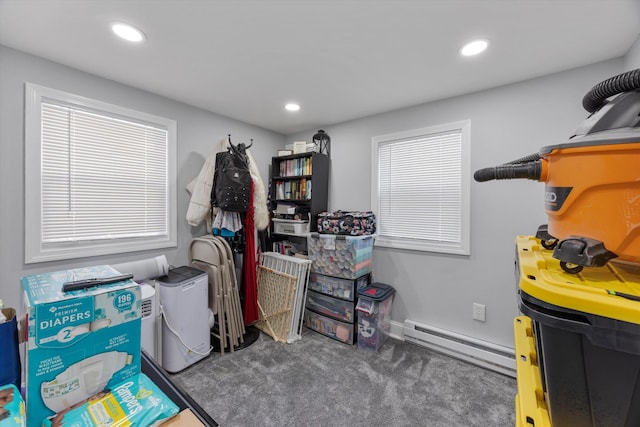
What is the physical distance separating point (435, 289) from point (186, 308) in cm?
220

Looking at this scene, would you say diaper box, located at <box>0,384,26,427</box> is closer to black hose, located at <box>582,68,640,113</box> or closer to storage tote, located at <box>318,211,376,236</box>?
black hose, located at <box>582,68,640,113</box>

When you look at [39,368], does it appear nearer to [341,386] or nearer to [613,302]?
[613,302]

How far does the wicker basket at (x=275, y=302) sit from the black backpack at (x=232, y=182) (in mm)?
795

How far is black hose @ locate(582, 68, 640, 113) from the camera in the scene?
1.86 feet

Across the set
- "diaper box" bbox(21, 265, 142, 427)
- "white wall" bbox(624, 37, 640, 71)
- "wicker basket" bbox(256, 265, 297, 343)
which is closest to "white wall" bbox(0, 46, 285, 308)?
"wicker basket" bbox(256, 265, 297, 343)

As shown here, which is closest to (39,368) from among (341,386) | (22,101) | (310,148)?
(341,386)

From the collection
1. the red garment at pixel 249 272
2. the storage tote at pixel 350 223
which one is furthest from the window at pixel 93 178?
the storage tote at pixel 350 223

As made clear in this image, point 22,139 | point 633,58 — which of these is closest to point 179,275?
point 22,139

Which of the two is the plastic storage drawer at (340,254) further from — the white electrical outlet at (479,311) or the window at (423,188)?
the white electrical outlet at (479,311)

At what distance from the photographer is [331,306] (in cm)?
266

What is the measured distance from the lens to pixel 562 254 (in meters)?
0.50

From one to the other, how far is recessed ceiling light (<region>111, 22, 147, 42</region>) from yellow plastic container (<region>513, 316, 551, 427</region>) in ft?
7.58

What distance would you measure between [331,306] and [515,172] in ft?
7.55

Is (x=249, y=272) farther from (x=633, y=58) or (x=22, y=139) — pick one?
(x=633, y=58)
